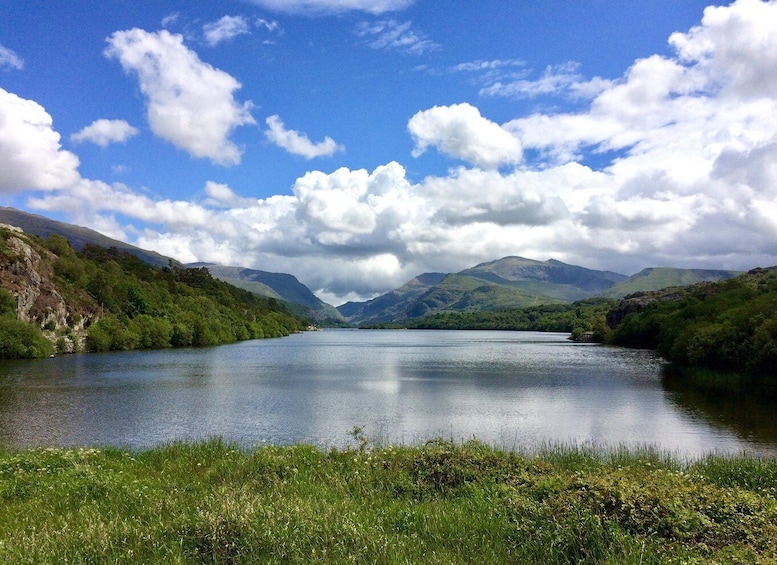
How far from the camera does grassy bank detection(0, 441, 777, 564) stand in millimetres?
9969

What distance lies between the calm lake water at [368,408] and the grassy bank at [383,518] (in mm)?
17264

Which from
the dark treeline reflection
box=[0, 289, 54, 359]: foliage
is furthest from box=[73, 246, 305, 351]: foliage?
the dark treeline reflection

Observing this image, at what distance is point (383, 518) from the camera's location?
12.5 meters

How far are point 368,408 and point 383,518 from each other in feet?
125

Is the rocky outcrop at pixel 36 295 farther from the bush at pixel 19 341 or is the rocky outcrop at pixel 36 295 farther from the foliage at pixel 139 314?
the bush at pixel 19 341

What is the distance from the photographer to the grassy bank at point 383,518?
32.7 feet

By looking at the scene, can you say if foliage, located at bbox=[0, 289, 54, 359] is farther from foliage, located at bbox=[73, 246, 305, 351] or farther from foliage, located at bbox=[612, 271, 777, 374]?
foliage, located at bbox=[612, 271, 777, 374]

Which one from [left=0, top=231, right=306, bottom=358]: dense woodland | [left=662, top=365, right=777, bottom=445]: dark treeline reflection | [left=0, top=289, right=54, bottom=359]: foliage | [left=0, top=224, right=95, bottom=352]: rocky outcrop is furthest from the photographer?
[left=0, top=224, right=95, bottom=352]: rocky outcrop

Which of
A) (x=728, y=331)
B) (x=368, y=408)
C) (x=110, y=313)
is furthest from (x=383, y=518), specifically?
(x=110, y=313)

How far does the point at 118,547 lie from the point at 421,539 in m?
6.08

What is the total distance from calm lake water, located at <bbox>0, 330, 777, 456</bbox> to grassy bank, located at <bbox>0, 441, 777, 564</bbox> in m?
17.3

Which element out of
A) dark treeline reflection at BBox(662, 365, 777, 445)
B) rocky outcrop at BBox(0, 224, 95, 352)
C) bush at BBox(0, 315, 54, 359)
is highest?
rocky outcrop at BBox(0, 224, 95, 352)

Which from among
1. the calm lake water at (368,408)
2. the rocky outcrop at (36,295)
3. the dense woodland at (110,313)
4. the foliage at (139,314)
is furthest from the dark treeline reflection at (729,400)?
the foliage at (139,314)

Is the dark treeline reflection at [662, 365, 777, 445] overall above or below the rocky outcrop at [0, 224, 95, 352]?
below
